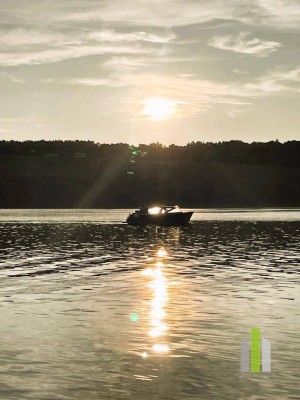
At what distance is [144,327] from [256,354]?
Result: 5738 millimetres

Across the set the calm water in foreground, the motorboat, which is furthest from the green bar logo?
the motorboat

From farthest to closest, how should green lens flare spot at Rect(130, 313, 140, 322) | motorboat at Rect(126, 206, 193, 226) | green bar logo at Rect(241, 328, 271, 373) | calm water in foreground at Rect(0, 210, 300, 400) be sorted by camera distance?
1. motorboat at Rect(126, 206, 193, 226)
2. green lens flare spot at Rect(130, 313, 140, 322)
3. green bar logo at Rect(241, 328, 271, 373)
4. calm water in foreground at Rect(0, 210, 300, 400)

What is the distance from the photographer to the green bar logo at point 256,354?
71.7 feet

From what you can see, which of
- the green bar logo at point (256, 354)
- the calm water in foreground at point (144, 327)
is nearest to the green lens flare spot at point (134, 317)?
the calm water in foreground at point (144, 327)

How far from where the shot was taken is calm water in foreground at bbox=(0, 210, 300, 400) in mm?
19969

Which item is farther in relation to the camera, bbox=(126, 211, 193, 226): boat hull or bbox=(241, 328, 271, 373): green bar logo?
bbox=(126, 211, 193, 226): boat hull

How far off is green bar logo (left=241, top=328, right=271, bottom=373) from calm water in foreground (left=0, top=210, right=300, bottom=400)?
24 centimetres

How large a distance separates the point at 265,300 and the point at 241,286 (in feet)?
18.8

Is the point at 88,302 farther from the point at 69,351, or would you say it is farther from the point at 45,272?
the point at 45,272

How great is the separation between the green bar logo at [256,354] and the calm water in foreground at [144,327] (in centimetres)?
24

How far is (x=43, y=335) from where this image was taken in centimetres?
2644

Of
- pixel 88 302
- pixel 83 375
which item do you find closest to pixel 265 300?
pixel 88 302

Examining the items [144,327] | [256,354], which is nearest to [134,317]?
[144,327]

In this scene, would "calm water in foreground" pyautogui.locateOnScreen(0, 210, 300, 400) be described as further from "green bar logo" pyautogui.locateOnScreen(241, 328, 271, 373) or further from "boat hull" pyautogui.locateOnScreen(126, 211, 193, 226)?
"boat hull" pyautogui.locateOnScreen(126, 211, 193, 226)
